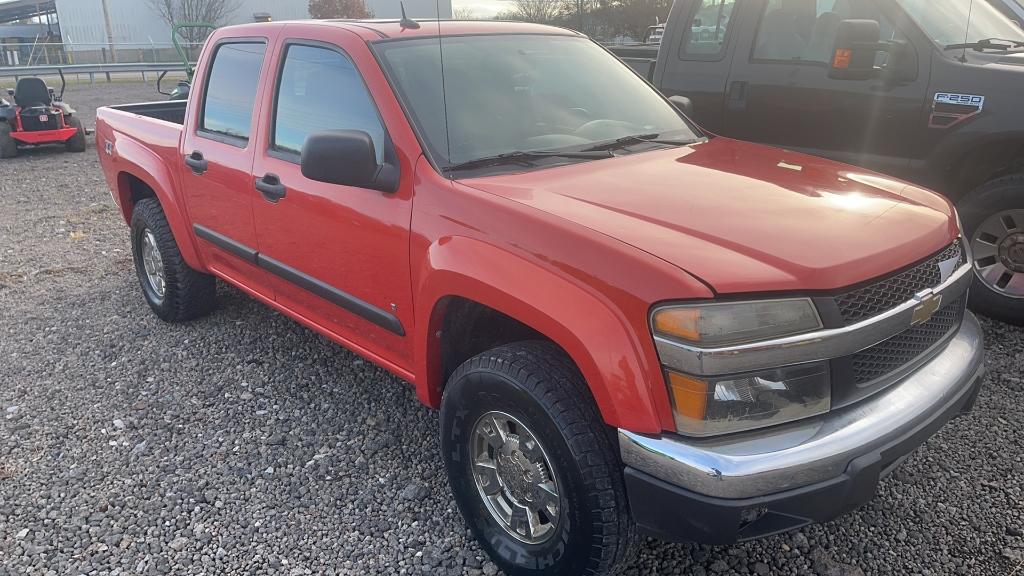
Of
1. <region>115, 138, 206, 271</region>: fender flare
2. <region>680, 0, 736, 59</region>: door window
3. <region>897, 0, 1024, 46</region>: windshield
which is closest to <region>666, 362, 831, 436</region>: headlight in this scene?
<region>897, 0, 1024, 46</region>: windshield

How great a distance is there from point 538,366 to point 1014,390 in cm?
264

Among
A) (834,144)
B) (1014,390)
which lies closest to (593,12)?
(834,144)

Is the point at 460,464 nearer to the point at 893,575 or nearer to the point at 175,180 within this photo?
the point at 893,575

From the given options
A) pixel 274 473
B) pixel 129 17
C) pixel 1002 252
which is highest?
pixel 129 17

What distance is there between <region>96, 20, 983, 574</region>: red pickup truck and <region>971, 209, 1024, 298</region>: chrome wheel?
1739 millimetres

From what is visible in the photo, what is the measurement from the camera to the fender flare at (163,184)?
4223mm

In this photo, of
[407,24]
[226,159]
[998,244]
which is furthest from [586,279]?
[998,244]

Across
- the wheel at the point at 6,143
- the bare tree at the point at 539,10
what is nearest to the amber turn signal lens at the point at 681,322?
the bare tree at the point at 539,10

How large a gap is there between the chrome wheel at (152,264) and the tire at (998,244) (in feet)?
15.2

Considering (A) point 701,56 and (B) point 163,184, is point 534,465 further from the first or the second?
(A) point 701,56

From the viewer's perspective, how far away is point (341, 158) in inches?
100

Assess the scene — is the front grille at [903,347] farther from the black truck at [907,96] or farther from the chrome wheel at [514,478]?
the black truck at [907,96]

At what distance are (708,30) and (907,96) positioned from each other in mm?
1354

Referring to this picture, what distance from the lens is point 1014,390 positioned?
3.54 metres
